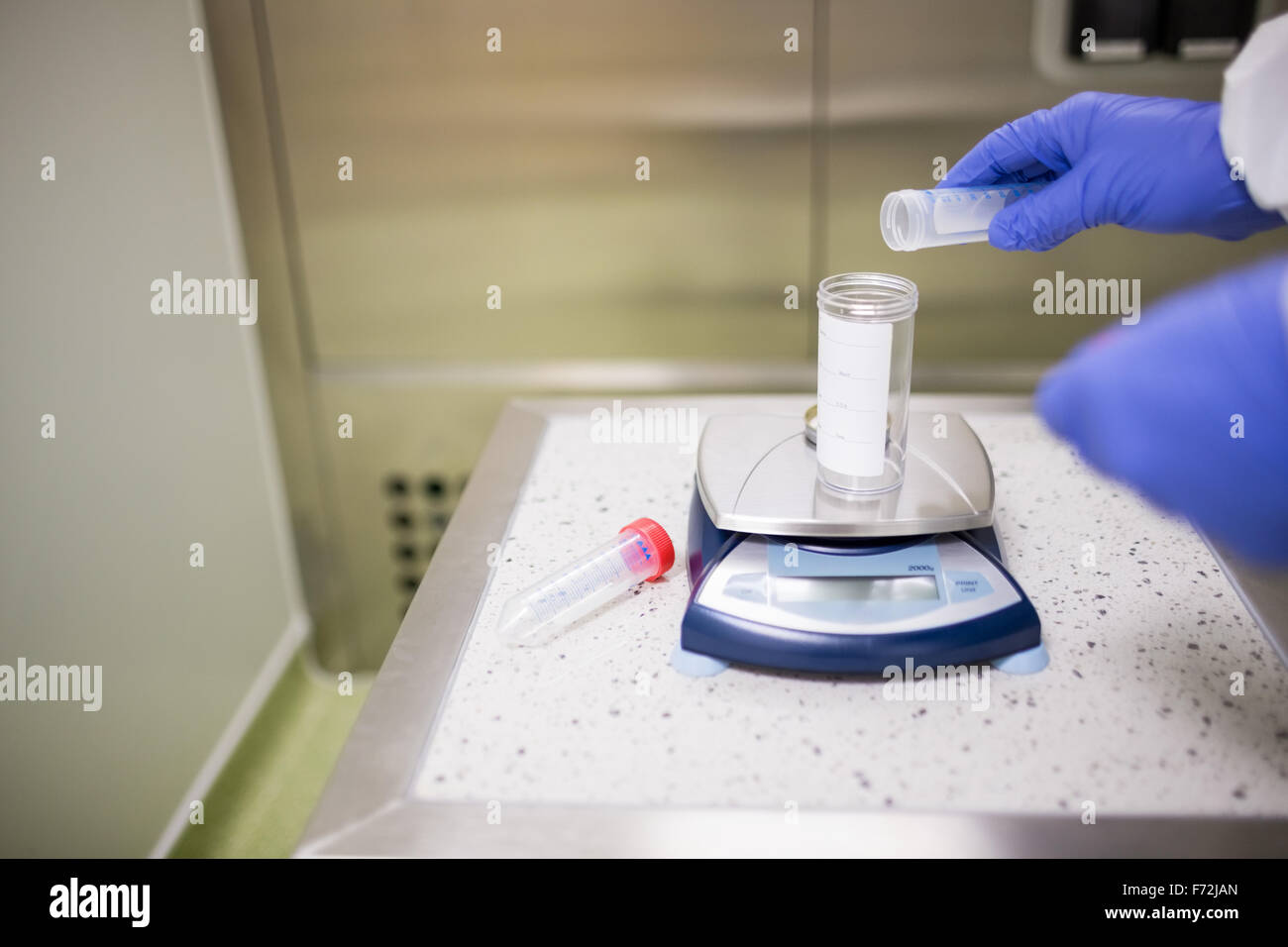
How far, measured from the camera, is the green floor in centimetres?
139

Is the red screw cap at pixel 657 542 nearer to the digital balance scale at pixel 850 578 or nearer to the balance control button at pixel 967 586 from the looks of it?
the digital balance scale at pixel 850 578

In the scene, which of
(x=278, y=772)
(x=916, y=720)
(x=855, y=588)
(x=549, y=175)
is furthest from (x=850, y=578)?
(x=278, y=772)

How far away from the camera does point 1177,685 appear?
0.72m

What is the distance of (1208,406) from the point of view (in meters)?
0.59

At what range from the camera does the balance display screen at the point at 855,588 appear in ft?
2.44

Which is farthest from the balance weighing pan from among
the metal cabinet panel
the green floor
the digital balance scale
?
the green floor

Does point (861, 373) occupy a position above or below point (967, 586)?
above

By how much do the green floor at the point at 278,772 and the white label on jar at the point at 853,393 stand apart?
93 centimetres

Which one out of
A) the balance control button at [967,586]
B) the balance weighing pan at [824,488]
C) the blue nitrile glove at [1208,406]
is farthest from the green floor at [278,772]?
the blue nitrile glove at [1208,406]

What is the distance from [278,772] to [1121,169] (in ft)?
4.65

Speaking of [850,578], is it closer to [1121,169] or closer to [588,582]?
[588,582]

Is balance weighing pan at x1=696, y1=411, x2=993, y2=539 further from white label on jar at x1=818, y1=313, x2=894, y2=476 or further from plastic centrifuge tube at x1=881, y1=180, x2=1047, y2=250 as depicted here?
plastic centrifuge tube at x1=881, y1=180, x2=1047, y2=250

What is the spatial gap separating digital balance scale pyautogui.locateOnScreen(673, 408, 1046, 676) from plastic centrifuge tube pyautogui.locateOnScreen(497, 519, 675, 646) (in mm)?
38
